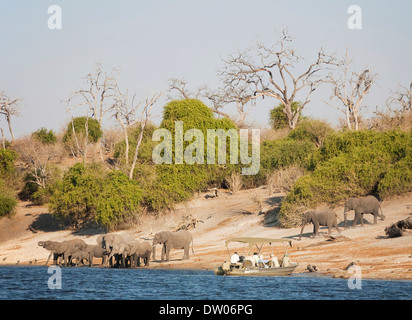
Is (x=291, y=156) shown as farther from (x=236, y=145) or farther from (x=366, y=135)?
(x=366, y=135)

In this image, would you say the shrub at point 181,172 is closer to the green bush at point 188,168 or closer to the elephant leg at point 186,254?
the green bush at point 188,168

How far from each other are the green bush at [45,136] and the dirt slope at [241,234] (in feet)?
56.4

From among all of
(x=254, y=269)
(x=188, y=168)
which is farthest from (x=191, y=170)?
(x=254, y=269)

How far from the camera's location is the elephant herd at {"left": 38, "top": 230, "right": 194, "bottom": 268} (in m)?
36.2

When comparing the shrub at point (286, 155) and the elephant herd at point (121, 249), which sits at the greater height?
the shrub at point (286, 155)

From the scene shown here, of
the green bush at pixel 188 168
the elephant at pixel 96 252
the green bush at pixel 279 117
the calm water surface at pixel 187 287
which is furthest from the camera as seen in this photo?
the green bush at pixel 279 117

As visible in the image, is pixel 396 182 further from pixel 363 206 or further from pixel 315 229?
pixel 315 229

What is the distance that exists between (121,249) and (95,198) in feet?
42.3

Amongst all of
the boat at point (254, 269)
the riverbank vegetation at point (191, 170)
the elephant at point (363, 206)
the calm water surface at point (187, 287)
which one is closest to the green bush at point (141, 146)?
the riverbank vegetation at point (191, 170)

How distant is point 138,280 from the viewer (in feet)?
98.8

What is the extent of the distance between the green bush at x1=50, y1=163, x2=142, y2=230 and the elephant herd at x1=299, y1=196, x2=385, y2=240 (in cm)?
1484

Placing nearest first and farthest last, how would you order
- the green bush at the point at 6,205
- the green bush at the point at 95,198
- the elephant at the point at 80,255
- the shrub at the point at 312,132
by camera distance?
1. the elephant at the point at 80,255
2. the green bush at the point at 95,198
3. the green bush at the point at 6,205
4. the shrub at the point at 312,132

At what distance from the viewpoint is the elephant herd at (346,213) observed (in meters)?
35.8
